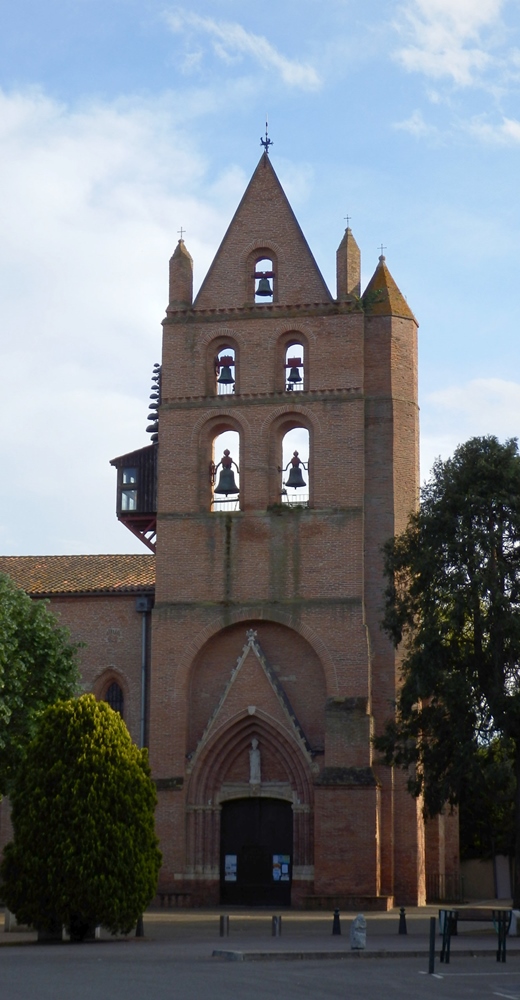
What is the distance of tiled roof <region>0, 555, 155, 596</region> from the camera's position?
131 ft

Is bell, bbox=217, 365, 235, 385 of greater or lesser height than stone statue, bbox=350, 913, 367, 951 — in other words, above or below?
above

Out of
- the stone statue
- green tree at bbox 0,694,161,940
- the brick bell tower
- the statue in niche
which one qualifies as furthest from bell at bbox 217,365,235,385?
the stone statue

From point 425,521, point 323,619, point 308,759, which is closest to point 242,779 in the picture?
point 308,759

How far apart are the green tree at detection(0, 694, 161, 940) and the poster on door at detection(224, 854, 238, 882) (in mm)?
10909

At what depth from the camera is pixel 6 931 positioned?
89.6 ft

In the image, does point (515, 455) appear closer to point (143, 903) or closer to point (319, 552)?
point (319, 552)

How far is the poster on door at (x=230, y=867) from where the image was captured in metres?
35.6

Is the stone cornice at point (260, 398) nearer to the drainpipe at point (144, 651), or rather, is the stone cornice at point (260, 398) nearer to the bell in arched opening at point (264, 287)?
A: the bell in arched opening at point (264, 287)

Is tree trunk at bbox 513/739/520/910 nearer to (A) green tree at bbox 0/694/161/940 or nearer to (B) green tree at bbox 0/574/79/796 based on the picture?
(A) green tree at bbox 0/694/161/940

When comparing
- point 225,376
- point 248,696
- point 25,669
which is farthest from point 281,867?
point 225,376

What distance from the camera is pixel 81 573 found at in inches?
1638

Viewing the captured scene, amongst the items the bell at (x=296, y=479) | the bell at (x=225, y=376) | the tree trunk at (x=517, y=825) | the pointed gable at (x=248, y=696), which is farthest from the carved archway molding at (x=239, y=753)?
the bell at (x=225, y=376)

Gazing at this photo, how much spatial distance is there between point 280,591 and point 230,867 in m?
7.36

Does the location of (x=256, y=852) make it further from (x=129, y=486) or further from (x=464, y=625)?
(x=129, y=486)
